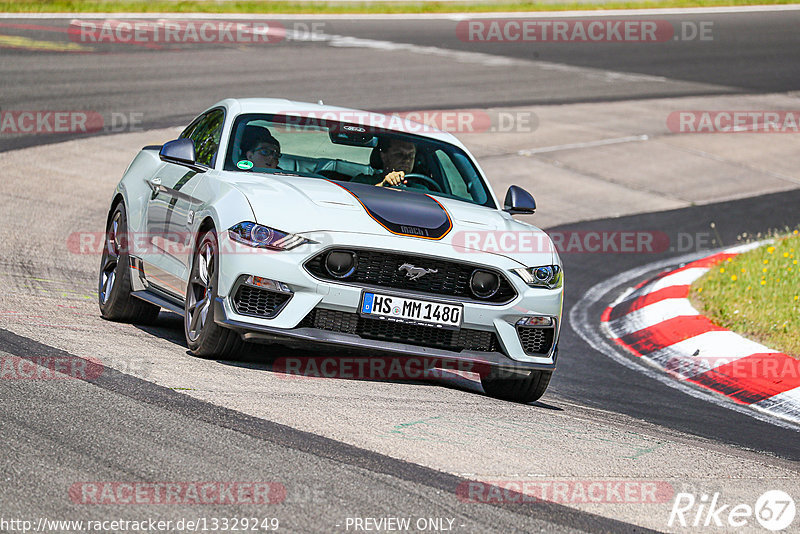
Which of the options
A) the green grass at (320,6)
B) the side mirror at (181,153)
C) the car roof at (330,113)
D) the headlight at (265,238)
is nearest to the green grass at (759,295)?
the car roof at (330,113)

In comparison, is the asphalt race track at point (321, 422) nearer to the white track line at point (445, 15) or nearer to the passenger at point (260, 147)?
the passenger at point (260, 147)

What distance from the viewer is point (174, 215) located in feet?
24.2

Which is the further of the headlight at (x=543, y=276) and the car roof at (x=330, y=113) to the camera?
the car roof at (x=330, y=113)

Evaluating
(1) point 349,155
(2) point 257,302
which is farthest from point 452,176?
(2) point 257,302

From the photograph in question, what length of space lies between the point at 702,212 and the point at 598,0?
23.8m

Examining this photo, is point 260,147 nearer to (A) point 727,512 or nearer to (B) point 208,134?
(B) point 208,134

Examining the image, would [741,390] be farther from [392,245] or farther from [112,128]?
[112,128]

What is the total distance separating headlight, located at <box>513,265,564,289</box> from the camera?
6762mm

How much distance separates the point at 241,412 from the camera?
5.23 metres

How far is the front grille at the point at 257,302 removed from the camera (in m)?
6.34

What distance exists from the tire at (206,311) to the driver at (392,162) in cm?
124

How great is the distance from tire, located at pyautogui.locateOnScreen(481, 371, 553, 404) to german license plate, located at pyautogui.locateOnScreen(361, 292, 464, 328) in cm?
74

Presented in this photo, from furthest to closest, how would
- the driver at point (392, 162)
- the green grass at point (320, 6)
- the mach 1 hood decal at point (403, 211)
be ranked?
the green grass at point (320, 6), the driver at point (392, 162), the mach 1 hood decal at point (403, 211)

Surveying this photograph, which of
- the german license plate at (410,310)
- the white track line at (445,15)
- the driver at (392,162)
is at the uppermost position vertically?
the white track line at (445,15)
